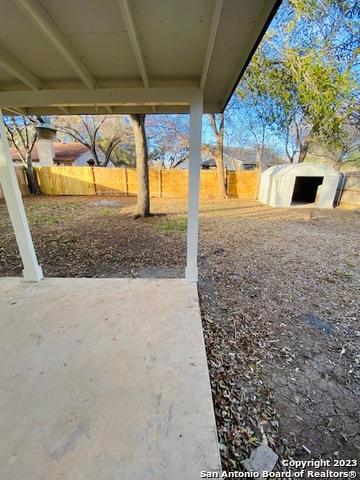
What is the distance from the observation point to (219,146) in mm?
11922

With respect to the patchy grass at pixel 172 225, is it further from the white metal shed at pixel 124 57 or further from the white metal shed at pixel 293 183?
the white metal shed at pixel 293 183

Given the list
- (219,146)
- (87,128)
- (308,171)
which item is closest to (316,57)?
(308,171)

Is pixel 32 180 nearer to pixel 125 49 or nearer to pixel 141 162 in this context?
pixel 141 162

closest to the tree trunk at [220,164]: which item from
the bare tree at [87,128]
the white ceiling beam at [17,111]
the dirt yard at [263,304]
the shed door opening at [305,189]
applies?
the shed door opening at [305,189]

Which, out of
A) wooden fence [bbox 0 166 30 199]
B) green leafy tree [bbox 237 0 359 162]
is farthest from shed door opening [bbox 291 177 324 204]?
wooden fence [bbox 0 166 30 199]

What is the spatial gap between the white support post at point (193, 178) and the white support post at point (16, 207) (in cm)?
193

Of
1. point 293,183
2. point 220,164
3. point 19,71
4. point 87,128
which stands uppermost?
point 87,128

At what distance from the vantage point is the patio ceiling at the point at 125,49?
4.57 ft

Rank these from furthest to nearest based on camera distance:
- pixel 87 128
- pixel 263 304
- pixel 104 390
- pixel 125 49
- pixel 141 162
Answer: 1. pixel 87 128
2. pixel 141 162
3. pixel 263 304
4. pixel 125 49
5. pixel 104 390

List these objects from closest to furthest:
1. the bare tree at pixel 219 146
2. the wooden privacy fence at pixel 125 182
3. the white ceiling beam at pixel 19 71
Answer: the white ceiling beam at pixel 19 71 < the bare tree at pixel 219 146 < the wooden privacy fence at pixel 125 182

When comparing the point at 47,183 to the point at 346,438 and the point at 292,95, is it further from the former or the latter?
the point at 346,438

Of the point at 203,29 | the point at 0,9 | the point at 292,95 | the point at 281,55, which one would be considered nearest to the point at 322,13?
the point at 281,55

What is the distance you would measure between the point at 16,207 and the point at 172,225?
14.3ft

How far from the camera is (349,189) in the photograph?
10.3 metres
